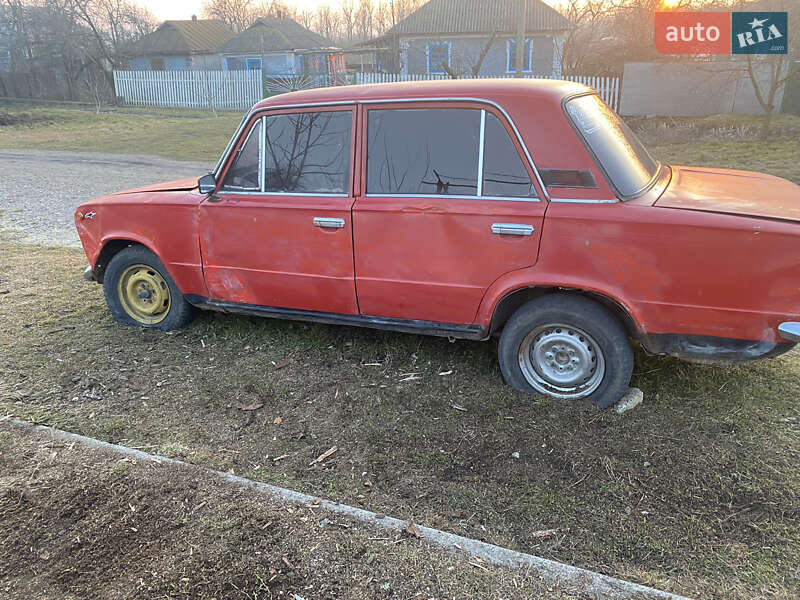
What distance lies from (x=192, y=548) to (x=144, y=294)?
9.48 ft

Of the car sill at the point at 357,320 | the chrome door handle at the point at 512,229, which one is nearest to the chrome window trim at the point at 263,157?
the car sill at the point at 357,320

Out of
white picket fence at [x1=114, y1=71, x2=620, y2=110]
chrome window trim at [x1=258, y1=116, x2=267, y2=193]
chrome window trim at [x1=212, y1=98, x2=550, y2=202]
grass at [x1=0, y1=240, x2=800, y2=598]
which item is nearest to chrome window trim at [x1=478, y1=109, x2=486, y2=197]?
chrome window trim at [x1=212, y1=98, x2=550, y2=202]

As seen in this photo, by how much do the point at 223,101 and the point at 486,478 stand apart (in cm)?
2724

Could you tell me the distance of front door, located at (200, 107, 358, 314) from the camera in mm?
4098

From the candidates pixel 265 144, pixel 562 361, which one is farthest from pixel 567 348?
pixel 265 144

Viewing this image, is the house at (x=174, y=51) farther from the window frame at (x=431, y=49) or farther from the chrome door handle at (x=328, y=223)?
the chrome door handle at (x=328, y=223)

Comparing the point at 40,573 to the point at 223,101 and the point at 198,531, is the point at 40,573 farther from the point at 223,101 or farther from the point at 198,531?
the point at 223,101

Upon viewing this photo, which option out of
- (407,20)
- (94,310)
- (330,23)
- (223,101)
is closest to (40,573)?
(94,310)

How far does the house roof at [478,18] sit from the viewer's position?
3167cm

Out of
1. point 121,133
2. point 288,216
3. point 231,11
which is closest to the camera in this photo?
point 288,216

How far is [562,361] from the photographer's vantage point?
12.6 ft

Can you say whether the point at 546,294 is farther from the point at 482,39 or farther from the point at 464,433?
the point at 482,39

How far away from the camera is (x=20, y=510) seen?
3018 mm

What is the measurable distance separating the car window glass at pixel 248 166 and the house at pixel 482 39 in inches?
→ 1112
